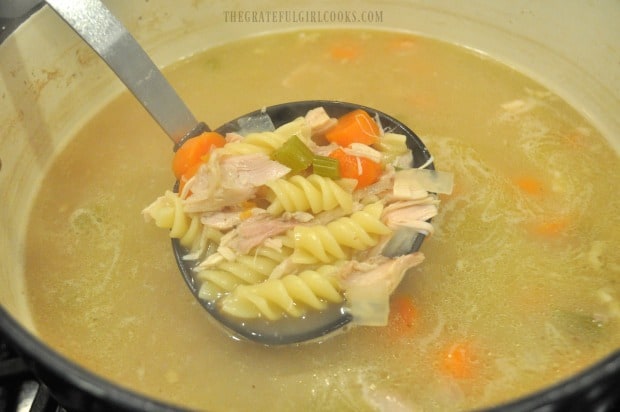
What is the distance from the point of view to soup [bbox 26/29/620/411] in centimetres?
168

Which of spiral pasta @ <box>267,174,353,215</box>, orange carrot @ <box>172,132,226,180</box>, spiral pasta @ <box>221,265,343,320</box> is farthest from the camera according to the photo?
orange carrot @ <box>172,132,226,180</box>

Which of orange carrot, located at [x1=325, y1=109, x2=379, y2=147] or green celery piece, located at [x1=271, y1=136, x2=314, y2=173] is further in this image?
orange carrot, located at [x1=325, y1=109, x2=379, y2=147]

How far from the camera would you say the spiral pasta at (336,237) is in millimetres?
1698

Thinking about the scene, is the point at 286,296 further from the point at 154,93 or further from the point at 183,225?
the point at 154,93

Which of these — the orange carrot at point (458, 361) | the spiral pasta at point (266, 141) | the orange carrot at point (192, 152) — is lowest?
the orange carrot at point (458, 361)

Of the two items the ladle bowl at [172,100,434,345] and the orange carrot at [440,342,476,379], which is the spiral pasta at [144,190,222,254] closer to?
the ladle bowl at [172,100,434,345]

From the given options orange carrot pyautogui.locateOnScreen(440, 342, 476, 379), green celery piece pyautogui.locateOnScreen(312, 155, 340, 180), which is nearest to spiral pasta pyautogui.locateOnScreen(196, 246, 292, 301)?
green celery piece pyautogui.locateOnScreen(312, 155, 340, 180)

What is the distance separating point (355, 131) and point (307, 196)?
1.23 feet

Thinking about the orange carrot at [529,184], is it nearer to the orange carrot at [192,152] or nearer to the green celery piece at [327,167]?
the green celery piece at [327,167]

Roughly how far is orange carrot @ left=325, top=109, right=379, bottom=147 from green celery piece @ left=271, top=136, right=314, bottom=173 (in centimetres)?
21

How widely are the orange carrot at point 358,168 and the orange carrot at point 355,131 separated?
13cm

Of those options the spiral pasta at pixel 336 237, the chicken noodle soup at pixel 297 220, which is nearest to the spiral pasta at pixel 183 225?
the chicken noodle soup at pixel 297 220

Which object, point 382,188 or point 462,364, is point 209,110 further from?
point 462,364

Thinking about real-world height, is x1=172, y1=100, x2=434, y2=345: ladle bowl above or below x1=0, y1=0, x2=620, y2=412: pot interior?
below
